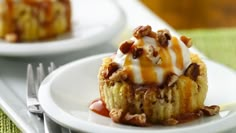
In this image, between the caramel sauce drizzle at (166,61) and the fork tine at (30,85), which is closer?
the caramel sauce drizzle at (166,61)

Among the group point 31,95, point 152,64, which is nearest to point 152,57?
point 152,64

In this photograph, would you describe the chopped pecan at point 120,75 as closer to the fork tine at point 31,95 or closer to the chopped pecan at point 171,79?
the chopped pecan at point 171,79

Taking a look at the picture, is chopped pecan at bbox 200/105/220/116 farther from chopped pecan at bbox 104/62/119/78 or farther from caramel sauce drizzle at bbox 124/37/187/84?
chopped pecan at bbox 104/62/119/78

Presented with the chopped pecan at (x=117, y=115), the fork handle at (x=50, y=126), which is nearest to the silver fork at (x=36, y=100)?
the fork handle at (x=50, y=126)

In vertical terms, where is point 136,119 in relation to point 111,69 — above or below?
below

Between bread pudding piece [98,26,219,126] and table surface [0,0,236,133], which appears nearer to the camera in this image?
bread pudding piece [98,26,219,126]

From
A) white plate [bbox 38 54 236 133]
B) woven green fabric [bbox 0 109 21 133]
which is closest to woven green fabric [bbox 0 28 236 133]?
white plate [bbox 38 54 236 133]

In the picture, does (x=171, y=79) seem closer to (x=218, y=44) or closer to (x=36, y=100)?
(x=36, y=100)
